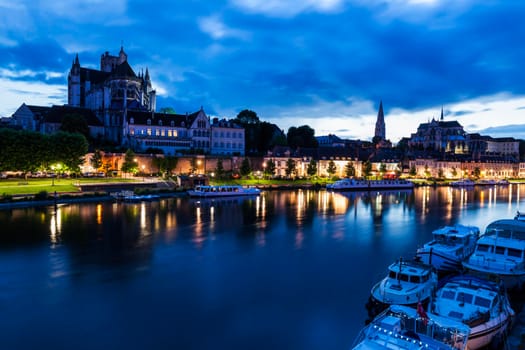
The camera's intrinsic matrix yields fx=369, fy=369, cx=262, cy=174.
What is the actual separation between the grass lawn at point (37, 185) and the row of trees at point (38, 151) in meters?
1.96

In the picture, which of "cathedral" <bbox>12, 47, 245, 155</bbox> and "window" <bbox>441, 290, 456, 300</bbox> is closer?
"window" <bbox>441, 290, 456, 300</bbox>

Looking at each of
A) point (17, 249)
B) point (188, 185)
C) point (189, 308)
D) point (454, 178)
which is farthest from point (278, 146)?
point (189, 308)

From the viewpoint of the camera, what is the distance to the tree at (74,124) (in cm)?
7031

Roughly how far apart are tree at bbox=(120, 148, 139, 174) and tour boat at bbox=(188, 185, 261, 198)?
1282cm

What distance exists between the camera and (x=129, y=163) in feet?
208

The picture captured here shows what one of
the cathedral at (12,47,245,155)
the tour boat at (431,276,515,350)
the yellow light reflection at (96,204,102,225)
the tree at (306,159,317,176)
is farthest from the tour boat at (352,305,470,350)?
the tree at (306,159,317,176)

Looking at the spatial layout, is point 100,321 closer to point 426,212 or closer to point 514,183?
point 426,212

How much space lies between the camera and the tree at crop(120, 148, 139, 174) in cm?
6316

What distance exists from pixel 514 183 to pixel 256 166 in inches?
3350

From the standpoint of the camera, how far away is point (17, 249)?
A: 25.7 meters

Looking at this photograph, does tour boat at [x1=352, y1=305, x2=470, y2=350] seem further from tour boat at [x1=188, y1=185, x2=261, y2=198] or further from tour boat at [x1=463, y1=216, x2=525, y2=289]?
tour boat at [x1=188, y1=185, x2=261, y2=198]

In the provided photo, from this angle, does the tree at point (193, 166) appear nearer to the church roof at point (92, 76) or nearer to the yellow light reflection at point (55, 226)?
the yellow light reflection at point (55, 226)

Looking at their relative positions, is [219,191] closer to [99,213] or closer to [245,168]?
[245,168]

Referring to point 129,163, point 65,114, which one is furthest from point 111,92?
point 129,163
